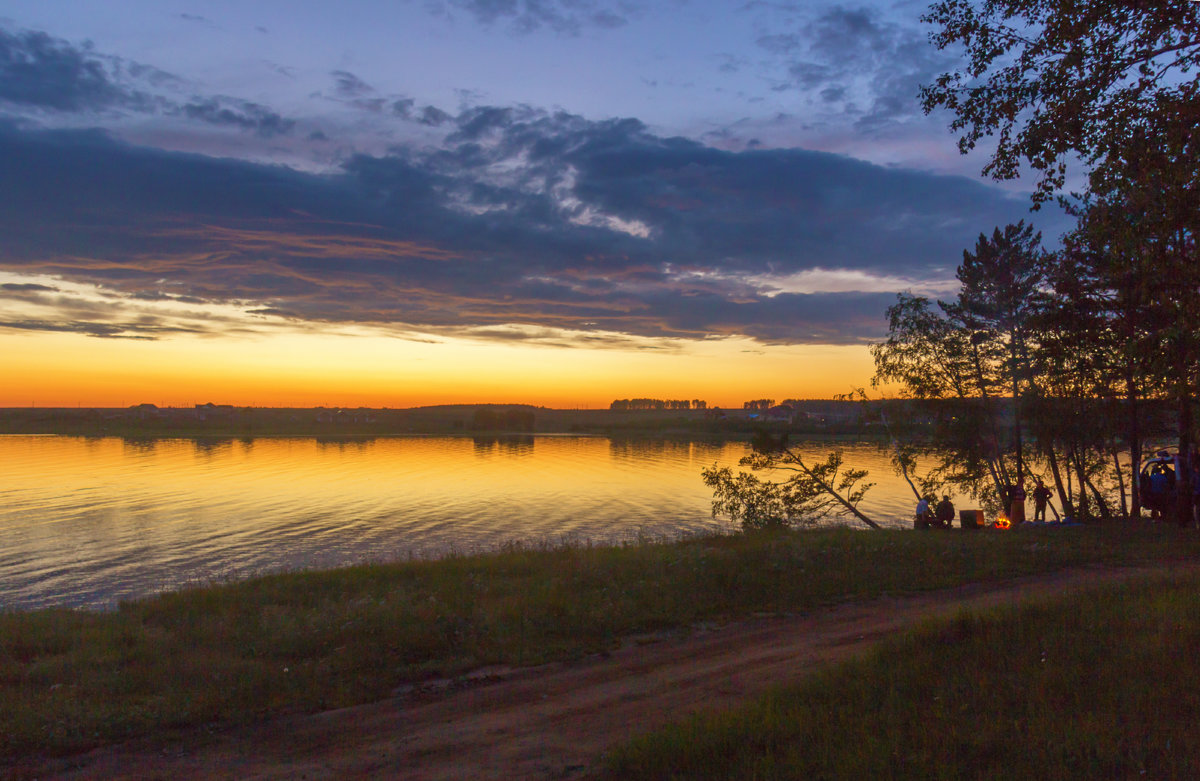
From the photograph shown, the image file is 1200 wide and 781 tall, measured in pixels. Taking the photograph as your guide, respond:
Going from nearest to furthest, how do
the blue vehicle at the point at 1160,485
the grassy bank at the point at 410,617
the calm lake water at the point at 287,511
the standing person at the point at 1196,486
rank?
the grassy bank at the point at 410,617, the standing person at the point at 1196,486, the blue vehicle at the point at 1160,485, the calm lake water at the point at 287,511

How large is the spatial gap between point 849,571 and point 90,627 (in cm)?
1543

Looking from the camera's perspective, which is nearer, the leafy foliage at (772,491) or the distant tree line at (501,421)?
the leafy foliage at (772,491)

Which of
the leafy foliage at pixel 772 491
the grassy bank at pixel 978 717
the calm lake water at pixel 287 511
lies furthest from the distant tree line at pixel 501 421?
the grassy bank at pixel 978 717

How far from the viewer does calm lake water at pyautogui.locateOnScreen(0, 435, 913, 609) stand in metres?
26.5

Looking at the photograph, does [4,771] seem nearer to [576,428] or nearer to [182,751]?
[182,751]

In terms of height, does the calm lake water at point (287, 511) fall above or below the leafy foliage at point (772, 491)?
below

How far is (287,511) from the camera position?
41.7 m

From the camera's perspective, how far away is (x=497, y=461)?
271 ft

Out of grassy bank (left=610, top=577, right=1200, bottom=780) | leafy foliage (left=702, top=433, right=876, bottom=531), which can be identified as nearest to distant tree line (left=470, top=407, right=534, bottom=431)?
leafy foliage (left=702, top=433, right=876, bottom=531)

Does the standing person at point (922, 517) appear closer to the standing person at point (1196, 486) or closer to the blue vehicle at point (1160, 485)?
the blue vehicle at point (1160, 485)

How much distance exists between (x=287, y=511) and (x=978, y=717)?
41467 mm

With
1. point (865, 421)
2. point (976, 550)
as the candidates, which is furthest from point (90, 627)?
point (865, 421)

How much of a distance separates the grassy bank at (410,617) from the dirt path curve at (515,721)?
680 millimetres

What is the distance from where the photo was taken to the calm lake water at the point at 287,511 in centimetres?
2652
